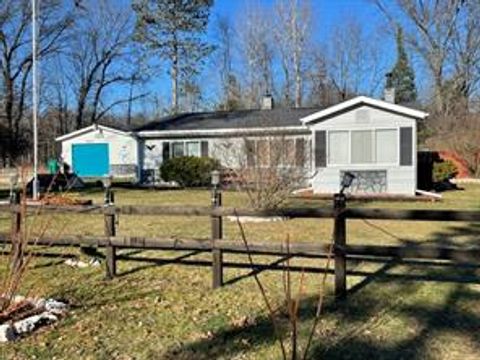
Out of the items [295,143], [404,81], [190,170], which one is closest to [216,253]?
[295,143]

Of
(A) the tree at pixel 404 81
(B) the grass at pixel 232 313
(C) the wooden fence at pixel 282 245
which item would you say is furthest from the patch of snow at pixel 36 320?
(A) the tree at pixel 404 81

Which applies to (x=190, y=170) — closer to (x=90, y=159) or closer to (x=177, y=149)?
(x=177, y=149)

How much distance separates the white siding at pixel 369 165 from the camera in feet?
58.3

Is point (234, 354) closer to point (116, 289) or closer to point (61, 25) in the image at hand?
point (116, 289)

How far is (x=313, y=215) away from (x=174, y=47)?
38.2 m

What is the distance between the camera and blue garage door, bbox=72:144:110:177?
102ft

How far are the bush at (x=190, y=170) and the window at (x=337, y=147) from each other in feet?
19.3

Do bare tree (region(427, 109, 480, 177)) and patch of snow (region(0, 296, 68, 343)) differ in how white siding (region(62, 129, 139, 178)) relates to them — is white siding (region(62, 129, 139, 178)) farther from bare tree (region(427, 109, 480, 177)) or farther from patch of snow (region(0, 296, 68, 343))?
patch of snow (region(0, 296, 68, 343))

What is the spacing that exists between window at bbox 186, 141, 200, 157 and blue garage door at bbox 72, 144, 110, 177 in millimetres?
7517

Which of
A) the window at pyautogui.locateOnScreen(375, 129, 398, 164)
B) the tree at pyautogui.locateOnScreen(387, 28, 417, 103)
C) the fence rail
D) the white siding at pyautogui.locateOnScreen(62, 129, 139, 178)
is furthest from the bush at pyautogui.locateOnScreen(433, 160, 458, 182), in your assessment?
the tree at pyautogui.locateOnScreen(387, 28, 417, 103)

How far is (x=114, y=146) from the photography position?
30.6 metres

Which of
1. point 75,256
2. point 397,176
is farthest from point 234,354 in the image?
point 397,176

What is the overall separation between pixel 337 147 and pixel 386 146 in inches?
63.6

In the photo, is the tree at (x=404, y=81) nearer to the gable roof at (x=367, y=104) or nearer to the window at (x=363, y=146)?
the gable roof at (x=367, y=104)
